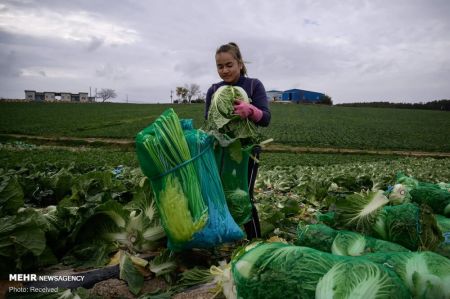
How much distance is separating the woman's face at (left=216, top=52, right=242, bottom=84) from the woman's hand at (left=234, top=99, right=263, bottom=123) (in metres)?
0.45

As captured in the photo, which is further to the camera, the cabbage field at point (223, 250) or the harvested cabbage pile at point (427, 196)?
the harvested cabbage pile at point (427, 196)

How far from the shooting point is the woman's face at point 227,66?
10.2 feet

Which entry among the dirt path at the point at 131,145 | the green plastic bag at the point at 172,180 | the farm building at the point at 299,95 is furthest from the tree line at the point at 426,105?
the green plastic bag at the point at 172,180

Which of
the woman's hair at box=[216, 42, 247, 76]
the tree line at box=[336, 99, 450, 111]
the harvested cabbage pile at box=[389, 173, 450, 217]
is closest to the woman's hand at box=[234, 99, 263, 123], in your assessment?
the woman's hair at box=[216, 42, 247, 76]

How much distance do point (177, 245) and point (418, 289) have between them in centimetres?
150

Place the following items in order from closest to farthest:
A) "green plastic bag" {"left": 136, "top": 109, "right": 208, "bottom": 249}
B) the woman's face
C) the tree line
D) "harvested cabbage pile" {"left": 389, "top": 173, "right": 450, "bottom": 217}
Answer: "green plastic bag" {"left": 136, "top": 109, "right": 208, "bottom": 249} → "harvested cabbage pile" {"left": 389, "top": 173, "right": 450, "bottom": 217} → the woman's face → the tree line

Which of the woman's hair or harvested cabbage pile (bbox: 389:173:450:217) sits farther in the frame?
the woman's hair

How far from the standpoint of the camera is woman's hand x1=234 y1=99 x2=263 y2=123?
2779mm

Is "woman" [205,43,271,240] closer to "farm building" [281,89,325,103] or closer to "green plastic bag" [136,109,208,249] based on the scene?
"green plastic bag" [136,109,208,249]

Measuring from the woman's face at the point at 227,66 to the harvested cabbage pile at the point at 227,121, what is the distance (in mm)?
320

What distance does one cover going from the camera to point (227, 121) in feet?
9.02

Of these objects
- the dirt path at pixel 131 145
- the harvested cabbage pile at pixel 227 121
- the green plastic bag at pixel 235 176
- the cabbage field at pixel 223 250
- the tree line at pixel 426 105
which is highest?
the tree line at pixel 426 105

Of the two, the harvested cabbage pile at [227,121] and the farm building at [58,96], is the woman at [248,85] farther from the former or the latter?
the farm building at [58,96]

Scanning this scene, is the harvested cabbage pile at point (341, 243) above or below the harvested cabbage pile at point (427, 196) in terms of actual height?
below
